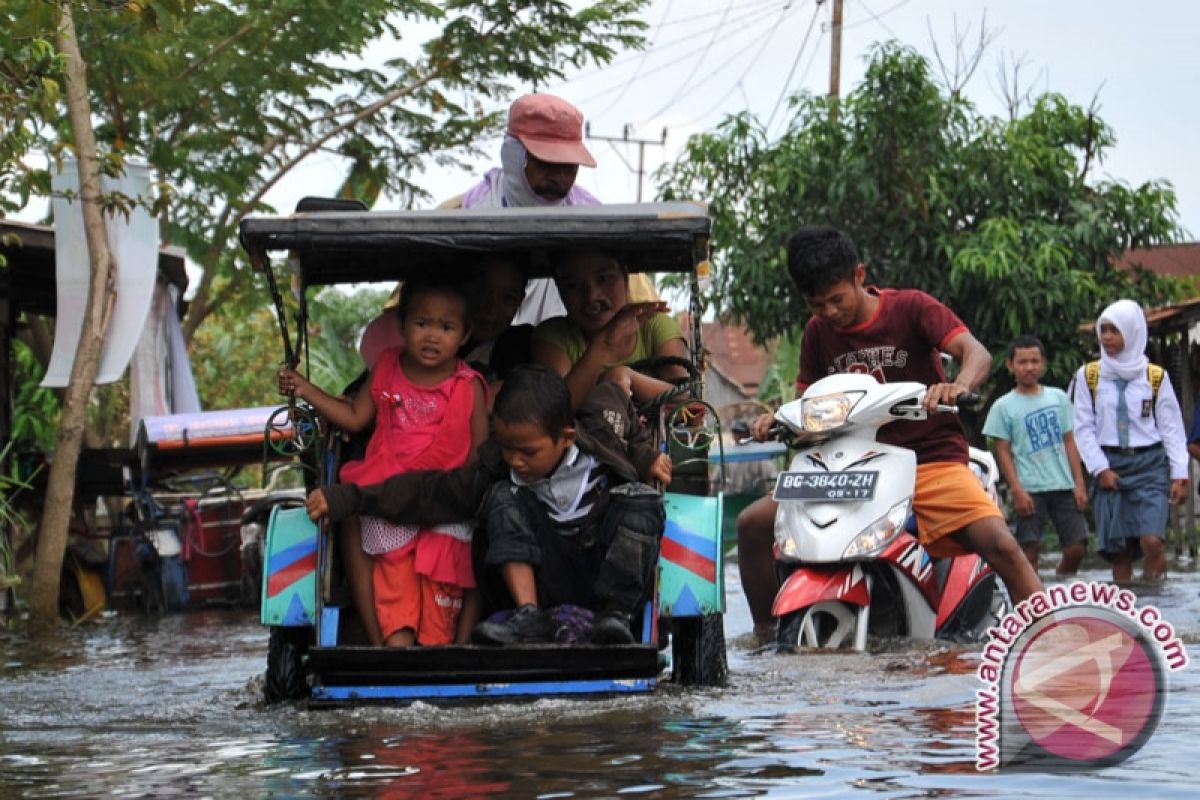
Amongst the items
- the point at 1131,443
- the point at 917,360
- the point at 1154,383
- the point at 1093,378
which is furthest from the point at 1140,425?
the point at 917,360

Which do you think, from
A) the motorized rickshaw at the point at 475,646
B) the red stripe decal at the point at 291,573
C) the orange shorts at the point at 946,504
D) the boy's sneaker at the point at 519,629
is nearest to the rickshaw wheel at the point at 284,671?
the motorized rickshaw at the point at 475,646

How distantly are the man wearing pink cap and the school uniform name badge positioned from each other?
8.38ft

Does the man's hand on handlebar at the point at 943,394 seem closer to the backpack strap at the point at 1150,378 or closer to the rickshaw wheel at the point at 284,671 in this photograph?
the rickshaw wheel at the point at 284,671

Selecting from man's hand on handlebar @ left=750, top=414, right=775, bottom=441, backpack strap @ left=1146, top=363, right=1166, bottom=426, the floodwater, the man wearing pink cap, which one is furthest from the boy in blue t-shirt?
the man wearing pink cap

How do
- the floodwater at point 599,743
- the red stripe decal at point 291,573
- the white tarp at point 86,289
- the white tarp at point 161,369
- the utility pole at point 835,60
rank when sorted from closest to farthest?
the floodwater at point 599,743
the red stripe decal at point 291,573
the white tarp at point 86,289
the white tarp at point 161,369
the utility pole at point 835,60

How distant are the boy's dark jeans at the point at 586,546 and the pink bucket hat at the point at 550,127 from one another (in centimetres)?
174

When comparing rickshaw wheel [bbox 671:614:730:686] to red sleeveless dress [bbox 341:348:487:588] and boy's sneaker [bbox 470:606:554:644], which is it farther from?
red sleeveless dress [bbox 341:348:487:588]

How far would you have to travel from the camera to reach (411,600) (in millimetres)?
6281

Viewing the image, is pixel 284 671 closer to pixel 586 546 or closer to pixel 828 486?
pixel 586 546

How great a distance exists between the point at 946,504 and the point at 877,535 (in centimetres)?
31

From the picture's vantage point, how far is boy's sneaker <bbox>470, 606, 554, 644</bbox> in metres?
5.94

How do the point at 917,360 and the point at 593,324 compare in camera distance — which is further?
the point at 917,360

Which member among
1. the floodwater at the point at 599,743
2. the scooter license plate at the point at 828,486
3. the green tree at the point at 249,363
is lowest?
the floodwater at the point at 599,743

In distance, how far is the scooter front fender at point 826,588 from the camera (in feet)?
23.9
